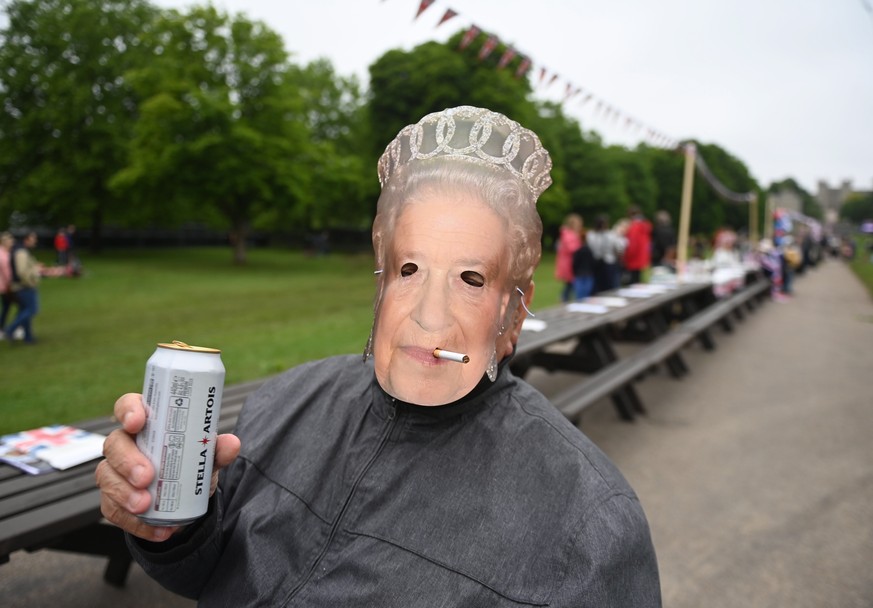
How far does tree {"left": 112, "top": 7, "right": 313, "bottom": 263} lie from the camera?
2419cm

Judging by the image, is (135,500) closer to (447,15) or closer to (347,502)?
(347,502)

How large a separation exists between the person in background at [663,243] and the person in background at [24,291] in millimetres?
11200

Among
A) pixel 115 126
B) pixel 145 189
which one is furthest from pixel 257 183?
pixel 115 126

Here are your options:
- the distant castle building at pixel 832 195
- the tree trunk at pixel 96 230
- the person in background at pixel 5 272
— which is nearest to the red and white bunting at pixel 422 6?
the person in background at pixel 5 272

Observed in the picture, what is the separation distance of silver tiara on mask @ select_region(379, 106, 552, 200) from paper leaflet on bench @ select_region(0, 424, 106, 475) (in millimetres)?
1754

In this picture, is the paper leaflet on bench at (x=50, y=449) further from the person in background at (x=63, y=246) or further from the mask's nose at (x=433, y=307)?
the person in background at (x=63, y=246)

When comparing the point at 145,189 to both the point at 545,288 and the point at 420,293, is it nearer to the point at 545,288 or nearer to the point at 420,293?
the point at 545,288

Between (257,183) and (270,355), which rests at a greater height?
(257,183)

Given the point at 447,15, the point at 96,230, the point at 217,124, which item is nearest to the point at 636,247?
the point at 447,15

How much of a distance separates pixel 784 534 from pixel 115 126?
30.6 metres

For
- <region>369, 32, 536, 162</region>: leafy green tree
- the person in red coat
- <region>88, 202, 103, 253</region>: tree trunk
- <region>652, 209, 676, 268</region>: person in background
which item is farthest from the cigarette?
<region>88, 202, 103, 253</region>: tree trunk

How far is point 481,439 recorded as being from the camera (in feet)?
5.00

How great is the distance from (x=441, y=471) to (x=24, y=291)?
9690 millimetres

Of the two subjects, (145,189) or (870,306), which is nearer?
(870,306)
